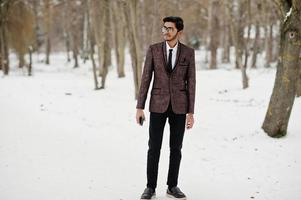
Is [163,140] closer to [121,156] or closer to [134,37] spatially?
[121,156]

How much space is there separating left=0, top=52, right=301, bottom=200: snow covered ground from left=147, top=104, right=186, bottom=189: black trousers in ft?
1.22

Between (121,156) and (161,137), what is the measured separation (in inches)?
97.9

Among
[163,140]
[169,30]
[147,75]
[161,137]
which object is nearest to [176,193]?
[161,137]

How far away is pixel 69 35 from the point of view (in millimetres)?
43500

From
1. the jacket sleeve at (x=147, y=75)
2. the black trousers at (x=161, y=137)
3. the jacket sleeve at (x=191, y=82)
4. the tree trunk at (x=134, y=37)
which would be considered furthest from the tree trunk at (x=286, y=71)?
the tree trunk at (x=134, y=37)

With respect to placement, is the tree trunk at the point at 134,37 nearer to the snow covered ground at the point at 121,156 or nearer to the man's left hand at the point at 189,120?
the snow covered ground at the point at 121,156

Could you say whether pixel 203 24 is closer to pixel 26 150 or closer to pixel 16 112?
pixel 16 112

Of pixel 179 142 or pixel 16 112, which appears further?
pixel 16 112

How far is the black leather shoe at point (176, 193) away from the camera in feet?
16.3

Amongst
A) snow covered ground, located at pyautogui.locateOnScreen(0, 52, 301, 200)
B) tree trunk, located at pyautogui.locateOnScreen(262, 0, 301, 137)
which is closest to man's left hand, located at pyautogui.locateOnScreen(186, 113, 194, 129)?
snow covered ground, located at pyautogui.locateOnScreen(0, 52, 301, 200)

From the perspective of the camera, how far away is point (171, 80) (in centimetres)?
470

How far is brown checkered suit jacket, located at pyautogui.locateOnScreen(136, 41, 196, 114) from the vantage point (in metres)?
4.69

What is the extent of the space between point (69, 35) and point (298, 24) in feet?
125

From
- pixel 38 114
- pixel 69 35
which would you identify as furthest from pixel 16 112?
pixel 69 35
